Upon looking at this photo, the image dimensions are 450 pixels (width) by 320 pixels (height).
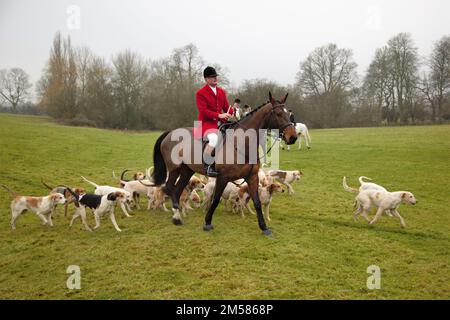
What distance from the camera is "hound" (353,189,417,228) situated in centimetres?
696

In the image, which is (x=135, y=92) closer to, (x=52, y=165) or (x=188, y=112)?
(x=188, y=112)

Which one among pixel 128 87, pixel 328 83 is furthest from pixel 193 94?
pixel 328 83

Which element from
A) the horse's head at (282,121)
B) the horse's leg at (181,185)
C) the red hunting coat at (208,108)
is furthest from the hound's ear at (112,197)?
the horse's head at (282,121)

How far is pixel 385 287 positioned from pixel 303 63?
1924 inches

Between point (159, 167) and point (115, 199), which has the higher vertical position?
point (159, 167)

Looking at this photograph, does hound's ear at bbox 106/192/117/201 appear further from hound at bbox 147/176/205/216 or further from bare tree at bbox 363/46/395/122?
bare tree at bbox 363/46/395/122

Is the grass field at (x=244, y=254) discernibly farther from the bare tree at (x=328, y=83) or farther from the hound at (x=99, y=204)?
the bare tree at (x=328, y=83)

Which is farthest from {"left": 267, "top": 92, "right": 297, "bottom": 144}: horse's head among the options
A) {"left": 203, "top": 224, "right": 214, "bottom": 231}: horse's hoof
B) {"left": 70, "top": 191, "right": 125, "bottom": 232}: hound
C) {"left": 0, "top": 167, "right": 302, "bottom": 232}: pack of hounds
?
{"left": 70, "top": 191, "right": 125, "bottom": 232}: hound

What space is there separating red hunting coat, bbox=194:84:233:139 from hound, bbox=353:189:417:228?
3.61 metres

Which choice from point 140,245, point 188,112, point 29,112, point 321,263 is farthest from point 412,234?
point 29,112

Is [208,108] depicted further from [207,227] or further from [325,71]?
[325,71]

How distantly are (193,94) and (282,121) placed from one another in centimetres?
3403

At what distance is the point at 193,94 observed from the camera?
128ft

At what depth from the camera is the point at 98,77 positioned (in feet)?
133
